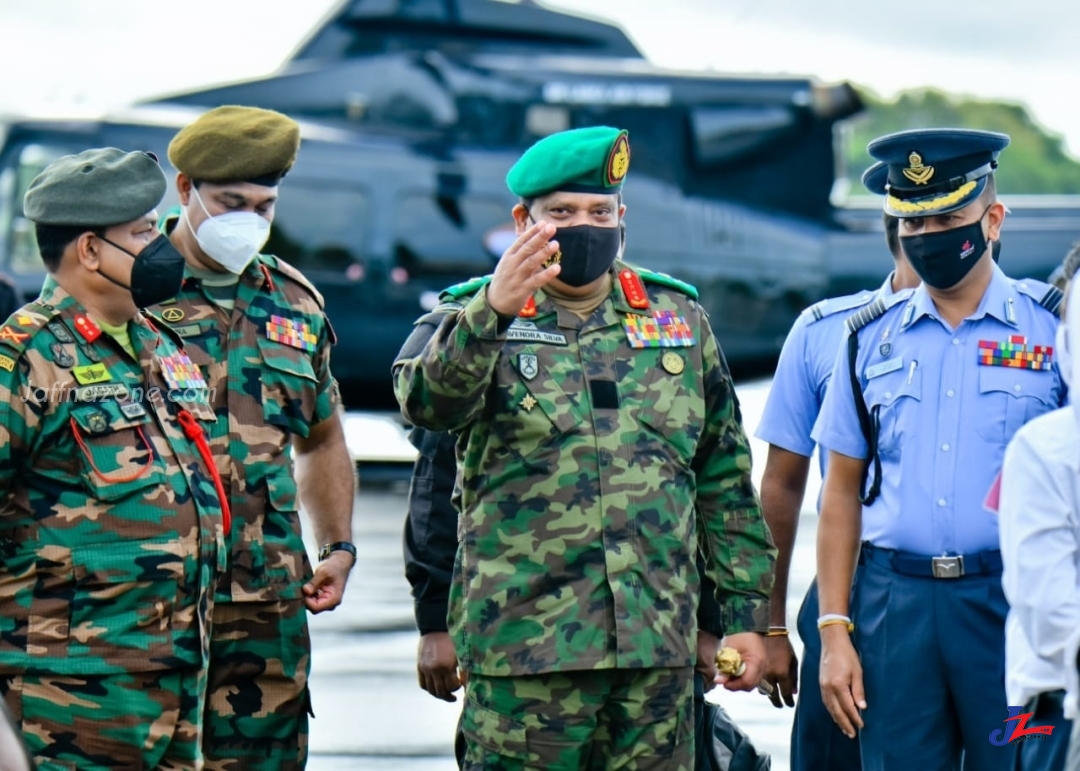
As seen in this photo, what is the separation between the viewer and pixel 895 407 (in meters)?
4.15

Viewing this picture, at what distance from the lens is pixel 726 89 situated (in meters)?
16.8

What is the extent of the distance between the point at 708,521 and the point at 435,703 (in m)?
3.43

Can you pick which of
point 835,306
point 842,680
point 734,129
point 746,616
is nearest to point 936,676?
point 842,680

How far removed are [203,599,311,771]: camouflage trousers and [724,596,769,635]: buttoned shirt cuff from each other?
44.0 inches

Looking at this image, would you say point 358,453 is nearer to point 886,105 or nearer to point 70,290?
point 70,290

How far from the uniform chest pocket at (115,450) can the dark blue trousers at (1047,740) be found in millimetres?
1898

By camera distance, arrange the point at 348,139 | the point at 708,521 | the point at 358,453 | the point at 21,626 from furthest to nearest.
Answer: the point at 358,453 < the point at 348,139 < the point at 708,521 < the point at 21,626

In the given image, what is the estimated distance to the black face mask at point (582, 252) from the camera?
3.86 meters

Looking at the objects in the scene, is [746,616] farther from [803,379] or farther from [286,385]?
A: [286,385]

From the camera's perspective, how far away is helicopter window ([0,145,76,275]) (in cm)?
1475

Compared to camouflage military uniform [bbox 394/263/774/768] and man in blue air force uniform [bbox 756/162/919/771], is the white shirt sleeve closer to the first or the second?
camouflage military uniform [bbox 394/263/774/768]

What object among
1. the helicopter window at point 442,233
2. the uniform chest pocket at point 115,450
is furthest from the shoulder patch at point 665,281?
the helicopter window at point 442,233

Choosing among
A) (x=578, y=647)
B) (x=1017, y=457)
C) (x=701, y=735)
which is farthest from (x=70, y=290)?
(x=1017, y=457)

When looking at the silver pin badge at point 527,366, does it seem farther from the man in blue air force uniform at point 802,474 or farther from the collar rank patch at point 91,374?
the man in blue air force uniform at point 802,474
